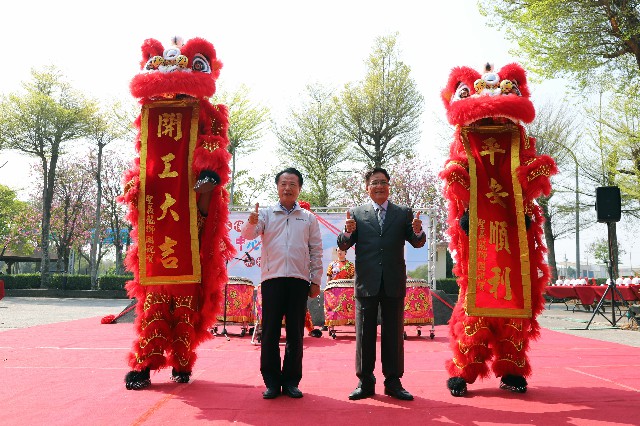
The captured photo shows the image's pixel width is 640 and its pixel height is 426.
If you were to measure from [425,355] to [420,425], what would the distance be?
316 centimetres

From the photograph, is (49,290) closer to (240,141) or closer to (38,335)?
(240,141)

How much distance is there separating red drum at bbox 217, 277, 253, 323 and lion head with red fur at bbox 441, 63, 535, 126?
15.3ft

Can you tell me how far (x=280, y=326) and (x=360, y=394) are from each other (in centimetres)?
71

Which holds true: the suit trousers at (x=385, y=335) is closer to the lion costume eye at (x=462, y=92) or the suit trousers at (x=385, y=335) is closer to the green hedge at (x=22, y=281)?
the lion costume eye at (x=462, y=92)

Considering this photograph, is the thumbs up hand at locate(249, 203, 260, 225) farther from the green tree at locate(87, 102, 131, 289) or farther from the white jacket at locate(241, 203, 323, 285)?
the green tree at locate(87, 102, 131, 289)

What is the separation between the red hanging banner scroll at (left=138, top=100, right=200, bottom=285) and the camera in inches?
157

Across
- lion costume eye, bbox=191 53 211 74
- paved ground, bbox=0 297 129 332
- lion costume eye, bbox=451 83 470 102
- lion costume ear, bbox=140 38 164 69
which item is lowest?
paved ground, bbox=0 297 129 332

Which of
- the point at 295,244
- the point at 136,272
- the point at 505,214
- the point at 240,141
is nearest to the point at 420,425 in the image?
the point at 295,244

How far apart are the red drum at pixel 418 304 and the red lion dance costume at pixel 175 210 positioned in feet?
14.0

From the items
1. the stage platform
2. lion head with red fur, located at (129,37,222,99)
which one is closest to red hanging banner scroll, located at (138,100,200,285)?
lion head with red fur, located at (129,37,222,99)

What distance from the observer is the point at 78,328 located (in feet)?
28.0

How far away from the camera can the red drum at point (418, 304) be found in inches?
309

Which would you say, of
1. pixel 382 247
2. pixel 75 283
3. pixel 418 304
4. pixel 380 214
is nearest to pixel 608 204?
pixel 418 304

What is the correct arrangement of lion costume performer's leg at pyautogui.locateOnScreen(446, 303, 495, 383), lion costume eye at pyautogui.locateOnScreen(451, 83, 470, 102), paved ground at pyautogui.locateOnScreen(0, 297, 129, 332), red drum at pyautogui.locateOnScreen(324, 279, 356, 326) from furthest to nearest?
1. paved ground at pyautogui.locateOnScreen(0, 297, 129, 332)
2. red drum at pyautogui.locateOnScreen(324, 279, 356, 326)
3. lion costume eye at pyautogui.locateOnScreen(451, 83, 470, 102)
4. lion costume performer's leg at pyautogui.locateOnScreen(446, 303, 495, 383)
